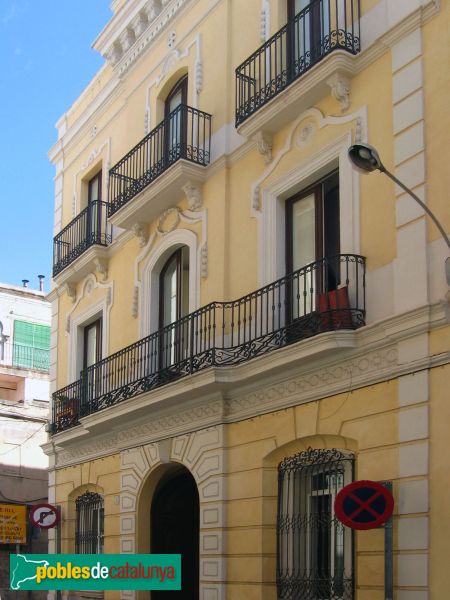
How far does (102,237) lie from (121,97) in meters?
2.91

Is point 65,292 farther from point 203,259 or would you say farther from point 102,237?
point 203,259

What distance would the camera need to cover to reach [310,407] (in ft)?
40.2

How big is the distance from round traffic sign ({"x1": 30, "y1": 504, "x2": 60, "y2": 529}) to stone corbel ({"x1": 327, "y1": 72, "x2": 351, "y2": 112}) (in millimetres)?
10701

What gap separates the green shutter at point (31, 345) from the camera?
35188 mm

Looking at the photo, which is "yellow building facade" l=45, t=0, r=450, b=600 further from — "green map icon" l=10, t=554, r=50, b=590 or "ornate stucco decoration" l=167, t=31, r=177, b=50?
"green map icon" l=10, t=554, r=50, b=590

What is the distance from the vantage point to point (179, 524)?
1677 centimetres

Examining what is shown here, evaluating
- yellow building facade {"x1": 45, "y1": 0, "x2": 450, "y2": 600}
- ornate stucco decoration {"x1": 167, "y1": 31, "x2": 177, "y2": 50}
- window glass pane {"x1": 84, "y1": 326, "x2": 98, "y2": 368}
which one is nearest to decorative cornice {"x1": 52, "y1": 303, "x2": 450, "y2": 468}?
yellow building facade {"x1": 45, "y1": 0, "x2": 450, "y2": 600}

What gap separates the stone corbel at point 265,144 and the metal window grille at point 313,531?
4.31 m

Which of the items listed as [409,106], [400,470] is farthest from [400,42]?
[400,470]

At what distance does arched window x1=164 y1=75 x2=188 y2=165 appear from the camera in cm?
1575

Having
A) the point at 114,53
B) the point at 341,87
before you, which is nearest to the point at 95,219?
the point at 114,53

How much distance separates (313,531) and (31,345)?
25.0 metres

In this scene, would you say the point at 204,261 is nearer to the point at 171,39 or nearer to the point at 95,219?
the point at 171,39

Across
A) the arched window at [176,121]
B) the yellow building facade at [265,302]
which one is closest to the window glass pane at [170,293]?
the yellow building facade at [265,302]
